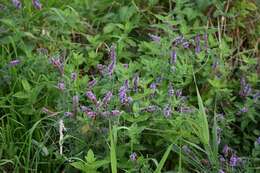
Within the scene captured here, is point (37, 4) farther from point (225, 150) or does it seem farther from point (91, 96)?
point (225, 150)

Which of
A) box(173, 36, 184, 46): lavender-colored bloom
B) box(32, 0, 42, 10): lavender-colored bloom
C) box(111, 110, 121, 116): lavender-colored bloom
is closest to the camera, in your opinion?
box(111, 110, 121, 116): lavender-colored bloom

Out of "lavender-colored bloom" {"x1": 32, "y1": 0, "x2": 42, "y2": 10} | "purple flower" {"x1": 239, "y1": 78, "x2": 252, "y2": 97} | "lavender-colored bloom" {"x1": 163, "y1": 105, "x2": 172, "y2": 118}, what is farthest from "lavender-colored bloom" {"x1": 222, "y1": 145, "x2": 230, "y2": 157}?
"lavender-colored bloom" {"x1": 32, "y1": 0, "x2": 42, "y2": 10}

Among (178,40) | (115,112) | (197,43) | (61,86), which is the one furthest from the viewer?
(197,43)

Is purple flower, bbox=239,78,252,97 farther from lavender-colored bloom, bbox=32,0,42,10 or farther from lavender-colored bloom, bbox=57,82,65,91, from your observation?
lavender-colored bloom, bbox=32,0,42,10

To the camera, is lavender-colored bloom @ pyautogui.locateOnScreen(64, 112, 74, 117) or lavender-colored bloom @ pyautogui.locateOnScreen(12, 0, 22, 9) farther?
lavender-colored bloom @ pyautogui.locateOnScreen(12, 0, 22, 9)

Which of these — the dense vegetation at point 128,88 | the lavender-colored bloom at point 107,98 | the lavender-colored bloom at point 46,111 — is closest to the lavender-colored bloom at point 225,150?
the dense vegetation at point 128,88

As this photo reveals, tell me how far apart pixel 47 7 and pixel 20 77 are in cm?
57

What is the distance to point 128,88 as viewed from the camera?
2574 mm

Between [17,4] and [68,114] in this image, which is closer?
[68,114]

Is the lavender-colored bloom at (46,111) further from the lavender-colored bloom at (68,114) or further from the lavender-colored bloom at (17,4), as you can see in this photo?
the lavender-colored bloom at (17,4)

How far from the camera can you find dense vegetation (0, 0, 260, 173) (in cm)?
245

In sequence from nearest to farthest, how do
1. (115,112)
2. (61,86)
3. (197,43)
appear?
1. (115,112)
2. (61,86)
3. (197,43)

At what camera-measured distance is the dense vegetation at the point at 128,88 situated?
245cm

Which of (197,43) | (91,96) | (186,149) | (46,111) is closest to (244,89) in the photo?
(197,43)
